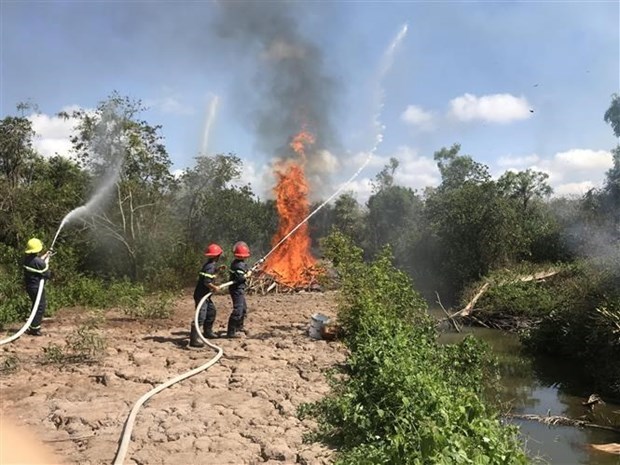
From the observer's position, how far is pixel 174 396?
273 inches

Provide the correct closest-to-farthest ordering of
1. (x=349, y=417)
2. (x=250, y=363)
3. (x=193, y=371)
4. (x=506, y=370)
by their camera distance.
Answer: (x=349, y=417), (x=193, y=371), (x=250, y=363), (x=506, y=370)

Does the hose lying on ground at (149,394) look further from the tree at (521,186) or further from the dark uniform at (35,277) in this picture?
the tree at (521,186)

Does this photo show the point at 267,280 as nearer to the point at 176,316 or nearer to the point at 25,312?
the point at 176,316

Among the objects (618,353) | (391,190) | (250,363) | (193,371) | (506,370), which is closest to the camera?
(193,371)

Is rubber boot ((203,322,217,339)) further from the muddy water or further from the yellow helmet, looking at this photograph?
the muddy water

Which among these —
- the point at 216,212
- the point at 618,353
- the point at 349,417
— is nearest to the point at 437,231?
the point at 216,212

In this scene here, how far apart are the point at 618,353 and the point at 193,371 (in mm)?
9900

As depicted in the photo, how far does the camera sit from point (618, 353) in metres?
12.4

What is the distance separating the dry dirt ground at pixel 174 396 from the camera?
541 centimetres

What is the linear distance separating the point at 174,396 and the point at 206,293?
308 centimetres

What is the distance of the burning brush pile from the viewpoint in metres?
16.8

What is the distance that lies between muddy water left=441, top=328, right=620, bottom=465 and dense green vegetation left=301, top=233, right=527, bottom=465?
1685 mm

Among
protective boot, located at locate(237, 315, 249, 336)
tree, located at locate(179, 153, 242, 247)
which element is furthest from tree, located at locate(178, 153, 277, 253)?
protective boot, located at locate(237, 315, 249, 336)

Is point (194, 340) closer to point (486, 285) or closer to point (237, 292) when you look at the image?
point (237, 292)
